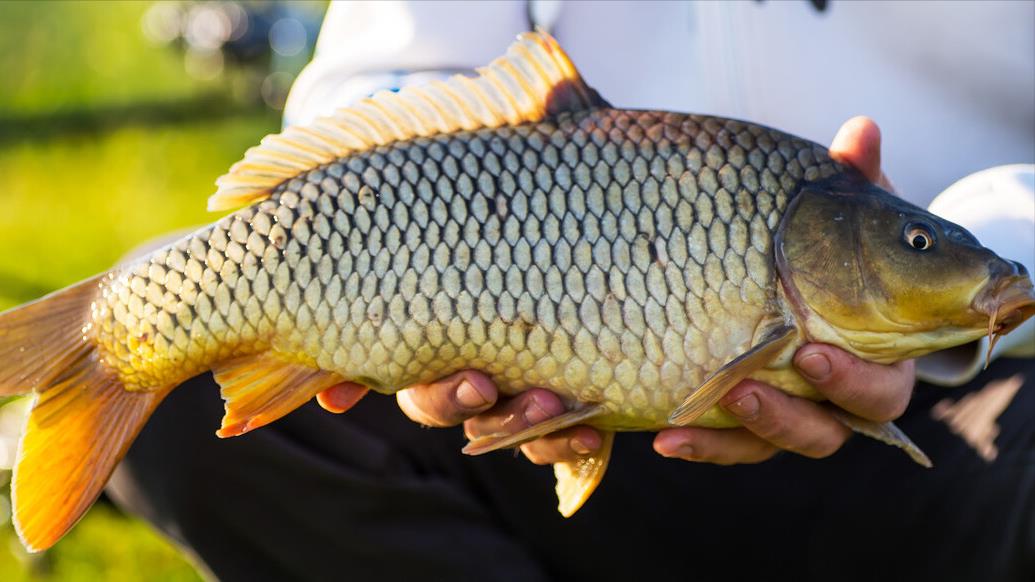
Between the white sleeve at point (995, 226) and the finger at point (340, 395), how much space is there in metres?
0.62

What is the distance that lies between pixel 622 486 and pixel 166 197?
2757mm

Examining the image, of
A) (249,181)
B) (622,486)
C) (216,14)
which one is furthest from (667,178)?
(216,14)

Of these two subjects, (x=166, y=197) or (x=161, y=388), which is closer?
(x=161, y=388)

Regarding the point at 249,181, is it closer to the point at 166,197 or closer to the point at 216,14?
the point at 166,197

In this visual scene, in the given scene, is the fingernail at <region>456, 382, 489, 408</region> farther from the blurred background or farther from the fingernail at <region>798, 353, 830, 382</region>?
the blurred background

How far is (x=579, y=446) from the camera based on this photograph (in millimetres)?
1174

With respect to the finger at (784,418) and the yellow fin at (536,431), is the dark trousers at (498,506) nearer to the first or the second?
the finger at (784,418)

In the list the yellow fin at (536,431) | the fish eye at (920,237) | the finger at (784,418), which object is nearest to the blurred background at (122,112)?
the yellow fin at (536,431)

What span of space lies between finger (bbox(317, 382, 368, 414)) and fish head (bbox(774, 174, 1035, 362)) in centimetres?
42

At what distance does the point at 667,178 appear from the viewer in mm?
1074

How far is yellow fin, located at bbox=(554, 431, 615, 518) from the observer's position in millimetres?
1180

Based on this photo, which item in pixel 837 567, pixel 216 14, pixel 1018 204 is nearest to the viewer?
pixel 1018 204

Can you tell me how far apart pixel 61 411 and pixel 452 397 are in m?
0.36

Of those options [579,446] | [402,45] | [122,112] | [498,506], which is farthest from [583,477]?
[122,112]
